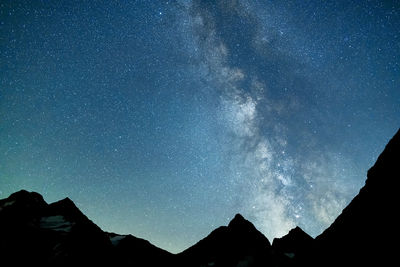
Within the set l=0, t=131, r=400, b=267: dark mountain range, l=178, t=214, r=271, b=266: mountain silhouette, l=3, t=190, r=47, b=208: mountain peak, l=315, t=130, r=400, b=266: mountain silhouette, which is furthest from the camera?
l=178, t=214, r=271, b=266: mountain silhouette

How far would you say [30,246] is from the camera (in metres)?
9.46

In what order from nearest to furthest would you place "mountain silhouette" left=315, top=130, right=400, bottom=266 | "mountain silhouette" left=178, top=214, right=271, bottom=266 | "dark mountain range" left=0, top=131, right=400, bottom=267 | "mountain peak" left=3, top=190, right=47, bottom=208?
"mountain silhouette" left=315, top=130, right=400, bottom=266
"dark mountain range" left=0, top=131, right=400, bottom=267
"mountain peak" left=3, top=190, right=47, bottom=208
"mountain silhouette" left=178, top=214, right=271, bottom=266

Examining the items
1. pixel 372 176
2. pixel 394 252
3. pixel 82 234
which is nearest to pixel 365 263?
pixel 394 252

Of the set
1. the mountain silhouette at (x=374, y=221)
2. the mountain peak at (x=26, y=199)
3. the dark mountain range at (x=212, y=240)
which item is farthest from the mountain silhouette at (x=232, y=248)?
the mountain peak at (x=26, y=199)

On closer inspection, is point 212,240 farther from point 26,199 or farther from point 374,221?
point 26,199

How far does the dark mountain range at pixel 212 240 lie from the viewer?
27.1 feet

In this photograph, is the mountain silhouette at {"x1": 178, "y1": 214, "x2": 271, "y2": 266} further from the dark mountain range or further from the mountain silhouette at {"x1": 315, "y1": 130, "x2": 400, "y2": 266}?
the mountain silhouette at {"x1": 315, "y1": 130, "x2": 400, "y2": 266}

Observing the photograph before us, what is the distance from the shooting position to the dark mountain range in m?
8.25

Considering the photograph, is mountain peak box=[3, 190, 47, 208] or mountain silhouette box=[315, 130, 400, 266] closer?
mountain silhouette box=[315, 130, 400, 266]

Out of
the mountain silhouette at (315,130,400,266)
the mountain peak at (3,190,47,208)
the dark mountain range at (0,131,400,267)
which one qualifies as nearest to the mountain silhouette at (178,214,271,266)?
the dark mountain range at (0,131,400,267)

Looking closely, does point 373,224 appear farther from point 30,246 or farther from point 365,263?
point 30,246

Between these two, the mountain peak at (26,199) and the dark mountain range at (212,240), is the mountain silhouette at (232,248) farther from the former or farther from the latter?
the mountain peak at (26,199)

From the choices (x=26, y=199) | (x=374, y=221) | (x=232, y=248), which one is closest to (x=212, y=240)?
(x=232, y=248)

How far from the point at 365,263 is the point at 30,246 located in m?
13.4
